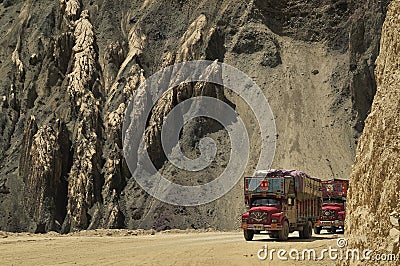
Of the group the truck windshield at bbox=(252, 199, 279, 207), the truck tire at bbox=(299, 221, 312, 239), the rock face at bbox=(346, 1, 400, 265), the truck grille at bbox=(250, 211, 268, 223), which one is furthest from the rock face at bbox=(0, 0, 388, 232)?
the rock face at bbox=(346, 1, 400, 265)

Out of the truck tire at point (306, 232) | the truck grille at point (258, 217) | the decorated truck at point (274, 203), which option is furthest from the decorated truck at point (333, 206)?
the truck grille at point (258, 217)

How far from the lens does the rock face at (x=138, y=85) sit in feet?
154

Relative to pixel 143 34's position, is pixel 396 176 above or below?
below

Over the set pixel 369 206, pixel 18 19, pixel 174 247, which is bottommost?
pixel 174 247

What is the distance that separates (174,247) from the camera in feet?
75.7

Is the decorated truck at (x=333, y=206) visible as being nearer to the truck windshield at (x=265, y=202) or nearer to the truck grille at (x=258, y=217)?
the truck windshield at (x=265, y=202)

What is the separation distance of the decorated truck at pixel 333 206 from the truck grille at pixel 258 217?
734 cm

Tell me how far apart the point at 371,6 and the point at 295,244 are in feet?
127

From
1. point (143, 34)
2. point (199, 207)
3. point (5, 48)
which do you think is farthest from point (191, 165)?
point (5, 48)

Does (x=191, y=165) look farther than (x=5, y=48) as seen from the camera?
No

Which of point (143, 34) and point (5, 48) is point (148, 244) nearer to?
point (143, 34)

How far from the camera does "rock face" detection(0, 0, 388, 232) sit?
1847 inches

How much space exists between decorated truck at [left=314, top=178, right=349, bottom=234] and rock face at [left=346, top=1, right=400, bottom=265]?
799 inches

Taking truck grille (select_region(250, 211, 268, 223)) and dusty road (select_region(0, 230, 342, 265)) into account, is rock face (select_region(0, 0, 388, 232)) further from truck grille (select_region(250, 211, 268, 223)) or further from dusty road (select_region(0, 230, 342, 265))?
truck grille (select_region(250, 211, 268, 223))
